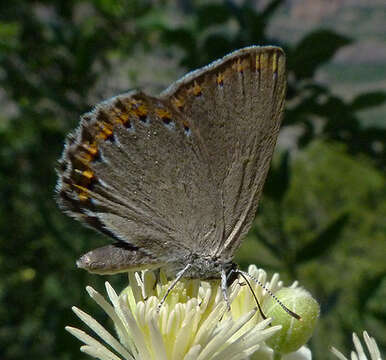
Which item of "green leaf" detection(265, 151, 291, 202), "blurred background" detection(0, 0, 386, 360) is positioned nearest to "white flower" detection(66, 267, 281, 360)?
"green leaf" detection(265, 151, 291, 202)

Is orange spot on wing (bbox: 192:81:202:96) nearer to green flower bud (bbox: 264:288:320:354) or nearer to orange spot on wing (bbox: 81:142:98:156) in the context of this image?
orange spot on wing (bbox: 81:142:98:156)

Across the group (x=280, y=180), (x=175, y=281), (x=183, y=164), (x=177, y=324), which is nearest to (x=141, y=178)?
(x=183, y=164)

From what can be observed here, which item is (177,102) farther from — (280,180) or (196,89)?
(280,180)

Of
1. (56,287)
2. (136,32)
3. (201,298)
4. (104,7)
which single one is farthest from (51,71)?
(201,298)

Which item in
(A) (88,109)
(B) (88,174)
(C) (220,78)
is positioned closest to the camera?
(C) (220,78)

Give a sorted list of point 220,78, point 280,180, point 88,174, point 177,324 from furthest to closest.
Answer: point 280,180 → point 88,174 → point 220,78 → point 177,324

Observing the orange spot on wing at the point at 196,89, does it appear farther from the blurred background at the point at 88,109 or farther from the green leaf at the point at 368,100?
the green leaf at the point at 368,100

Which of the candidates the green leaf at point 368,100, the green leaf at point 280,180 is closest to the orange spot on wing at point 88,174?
the green leaf at point 280,180
